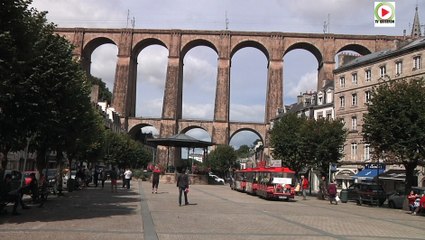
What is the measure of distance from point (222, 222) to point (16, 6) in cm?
881

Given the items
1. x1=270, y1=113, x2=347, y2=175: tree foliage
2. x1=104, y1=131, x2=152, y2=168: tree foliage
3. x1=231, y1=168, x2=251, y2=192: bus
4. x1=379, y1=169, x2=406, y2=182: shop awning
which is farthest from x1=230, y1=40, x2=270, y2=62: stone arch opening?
x1=231, y1=168, x2=251, y2=192: bus

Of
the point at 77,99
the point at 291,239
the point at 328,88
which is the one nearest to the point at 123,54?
the point at 328,88

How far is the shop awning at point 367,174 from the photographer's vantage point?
4641cm

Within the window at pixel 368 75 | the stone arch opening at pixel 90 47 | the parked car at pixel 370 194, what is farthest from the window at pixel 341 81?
the stone arch opening at pixel 90 47

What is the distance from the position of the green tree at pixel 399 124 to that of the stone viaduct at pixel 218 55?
5413 cm

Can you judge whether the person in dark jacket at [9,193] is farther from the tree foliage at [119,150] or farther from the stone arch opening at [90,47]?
the stone arch opening at [90,47]

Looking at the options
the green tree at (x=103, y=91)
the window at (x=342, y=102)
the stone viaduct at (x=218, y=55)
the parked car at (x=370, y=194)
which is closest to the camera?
the parked car at (x=370, y=194)

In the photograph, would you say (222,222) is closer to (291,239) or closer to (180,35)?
(291,239)

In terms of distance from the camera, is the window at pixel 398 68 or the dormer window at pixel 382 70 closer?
the window at pixel 398 68

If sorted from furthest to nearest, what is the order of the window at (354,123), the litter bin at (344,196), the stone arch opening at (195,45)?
the stone arch opening at (195,45)
the window at (354,123)
the litter bin at (344,196)

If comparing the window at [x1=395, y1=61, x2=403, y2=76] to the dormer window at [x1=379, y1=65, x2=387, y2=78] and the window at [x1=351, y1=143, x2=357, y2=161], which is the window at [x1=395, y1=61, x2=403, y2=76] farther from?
the window at [x1=351, y1=143, x2=357, y2=161]

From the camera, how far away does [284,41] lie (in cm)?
9044

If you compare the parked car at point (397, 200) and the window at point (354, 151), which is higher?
the window at point (354, 151)

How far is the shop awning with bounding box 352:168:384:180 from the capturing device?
152ft
